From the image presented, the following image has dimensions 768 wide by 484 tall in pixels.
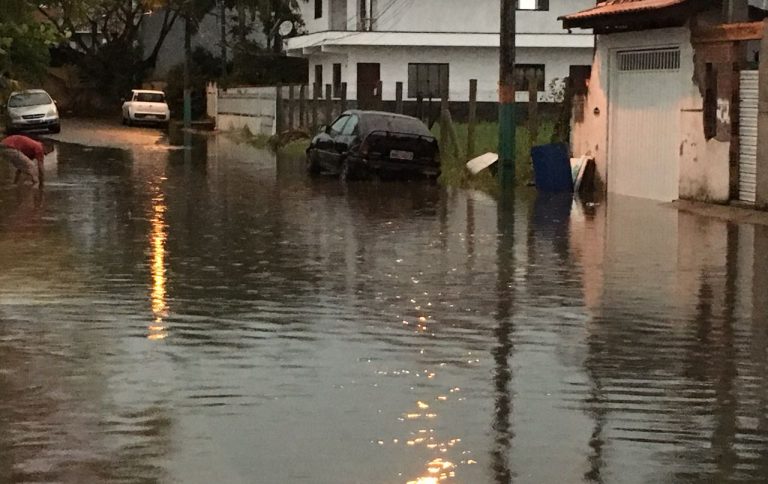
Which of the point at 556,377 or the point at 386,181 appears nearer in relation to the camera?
the point at 556,377

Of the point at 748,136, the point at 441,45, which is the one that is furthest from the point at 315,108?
the point at 748,136

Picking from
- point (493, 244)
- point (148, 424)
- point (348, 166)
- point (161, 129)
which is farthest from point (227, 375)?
point (161, 129)

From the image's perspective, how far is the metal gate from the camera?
70.7 ft

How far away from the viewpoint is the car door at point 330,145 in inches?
1211

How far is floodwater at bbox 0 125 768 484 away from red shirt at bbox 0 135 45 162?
5202 millimetres

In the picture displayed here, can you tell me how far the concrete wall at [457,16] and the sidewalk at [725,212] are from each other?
3335 centimetres

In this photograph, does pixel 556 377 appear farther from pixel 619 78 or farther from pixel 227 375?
pixel 619 78

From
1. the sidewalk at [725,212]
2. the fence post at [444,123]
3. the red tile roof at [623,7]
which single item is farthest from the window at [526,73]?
the sidewalk at [725,212]

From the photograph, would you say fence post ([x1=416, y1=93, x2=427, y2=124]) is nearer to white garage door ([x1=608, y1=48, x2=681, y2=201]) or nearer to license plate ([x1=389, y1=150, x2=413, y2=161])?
license plate ([x1=389, y1=150, x2=413, y2=161])

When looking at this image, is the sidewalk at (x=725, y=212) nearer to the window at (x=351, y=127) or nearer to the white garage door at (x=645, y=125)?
the white garage door at (x=645, y=125)

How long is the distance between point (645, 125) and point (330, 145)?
7982 millimetres

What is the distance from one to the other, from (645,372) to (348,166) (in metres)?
19.7

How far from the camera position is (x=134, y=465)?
24.9 feet

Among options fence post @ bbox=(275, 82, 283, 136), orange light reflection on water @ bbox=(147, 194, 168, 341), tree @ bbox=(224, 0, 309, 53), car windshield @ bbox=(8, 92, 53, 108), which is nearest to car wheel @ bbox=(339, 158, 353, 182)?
orange light reflection on water @ bbox=(147, 194, 168, 341)
